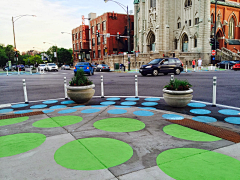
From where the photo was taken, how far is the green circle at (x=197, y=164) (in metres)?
2.96

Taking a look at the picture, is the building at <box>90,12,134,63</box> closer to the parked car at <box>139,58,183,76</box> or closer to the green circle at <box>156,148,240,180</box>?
the parked car at <box>139,58,183,76</box>

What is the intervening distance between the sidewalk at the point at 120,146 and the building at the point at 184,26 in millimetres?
34204

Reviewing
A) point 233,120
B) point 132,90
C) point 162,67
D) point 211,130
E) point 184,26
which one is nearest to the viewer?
A: point 211,130

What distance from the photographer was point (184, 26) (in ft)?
137

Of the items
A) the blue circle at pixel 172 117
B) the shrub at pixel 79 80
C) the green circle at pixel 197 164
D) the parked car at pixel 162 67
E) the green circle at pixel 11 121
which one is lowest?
the green circle at pixel 197 164

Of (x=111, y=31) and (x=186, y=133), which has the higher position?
(x=111, y=31)

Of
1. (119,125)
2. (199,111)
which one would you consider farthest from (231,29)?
(119,125)

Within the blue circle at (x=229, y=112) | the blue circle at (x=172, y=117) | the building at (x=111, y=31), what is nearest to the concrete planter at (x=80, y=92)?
the blue circle at (x=172, y=117)

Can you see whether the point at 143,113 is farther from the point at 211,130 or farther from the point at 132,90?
the point at 132,90

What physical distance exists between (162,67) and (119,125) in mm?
17918

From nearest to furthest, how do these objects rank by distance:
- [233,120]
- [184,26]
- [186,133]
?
[186,133], [233,120], [184,26]

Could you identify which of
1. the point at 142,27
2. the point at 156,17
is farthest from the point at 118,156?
the point at 142,27

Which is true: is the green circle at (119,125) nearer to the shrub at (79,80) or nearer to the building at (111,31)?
the shrub at (79,80)

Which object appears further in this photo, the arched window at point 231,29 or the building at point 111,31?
the building at point 111,31
